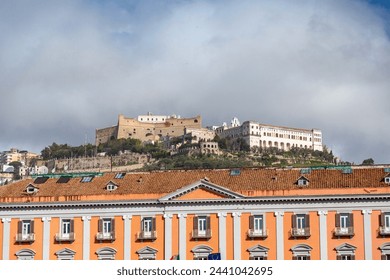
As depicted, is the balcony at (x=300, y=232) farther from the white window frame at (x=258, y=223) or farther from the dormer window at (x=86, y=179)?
the dormer window at (x=86, y=179)

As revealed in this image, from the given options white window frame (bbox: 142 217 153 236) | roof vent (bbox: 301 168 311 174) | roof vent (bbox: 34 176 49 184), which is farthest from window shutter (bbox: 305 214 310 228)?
roof vent (bbox: 34 176 49 184)

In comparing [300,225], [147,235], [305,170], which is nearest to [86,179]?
[147,235]

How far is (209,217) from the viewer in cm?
6562

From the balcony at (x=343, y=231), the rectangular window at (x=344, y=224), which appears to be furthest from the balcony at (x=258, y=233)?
the rectangular window at (x=344, y=224)

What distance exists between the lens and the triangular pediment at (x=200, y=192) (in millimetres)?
Result: 65562

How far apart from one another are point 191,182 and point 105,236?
25.1ft

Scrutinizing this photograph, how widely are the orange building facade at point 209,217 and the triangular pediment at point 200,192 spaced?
0.07 metres

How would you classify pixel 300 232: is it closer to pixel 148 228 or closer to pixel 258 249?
pixel 258 249

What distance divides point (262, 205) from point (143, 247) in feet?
30.0

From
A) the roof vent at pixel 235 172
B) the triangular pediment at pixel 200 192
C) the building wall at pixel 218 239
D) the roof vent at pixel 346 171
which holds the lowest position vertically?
the building wall at pixel 218 239

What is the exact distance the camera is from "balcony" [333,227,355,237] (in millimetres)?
62906
